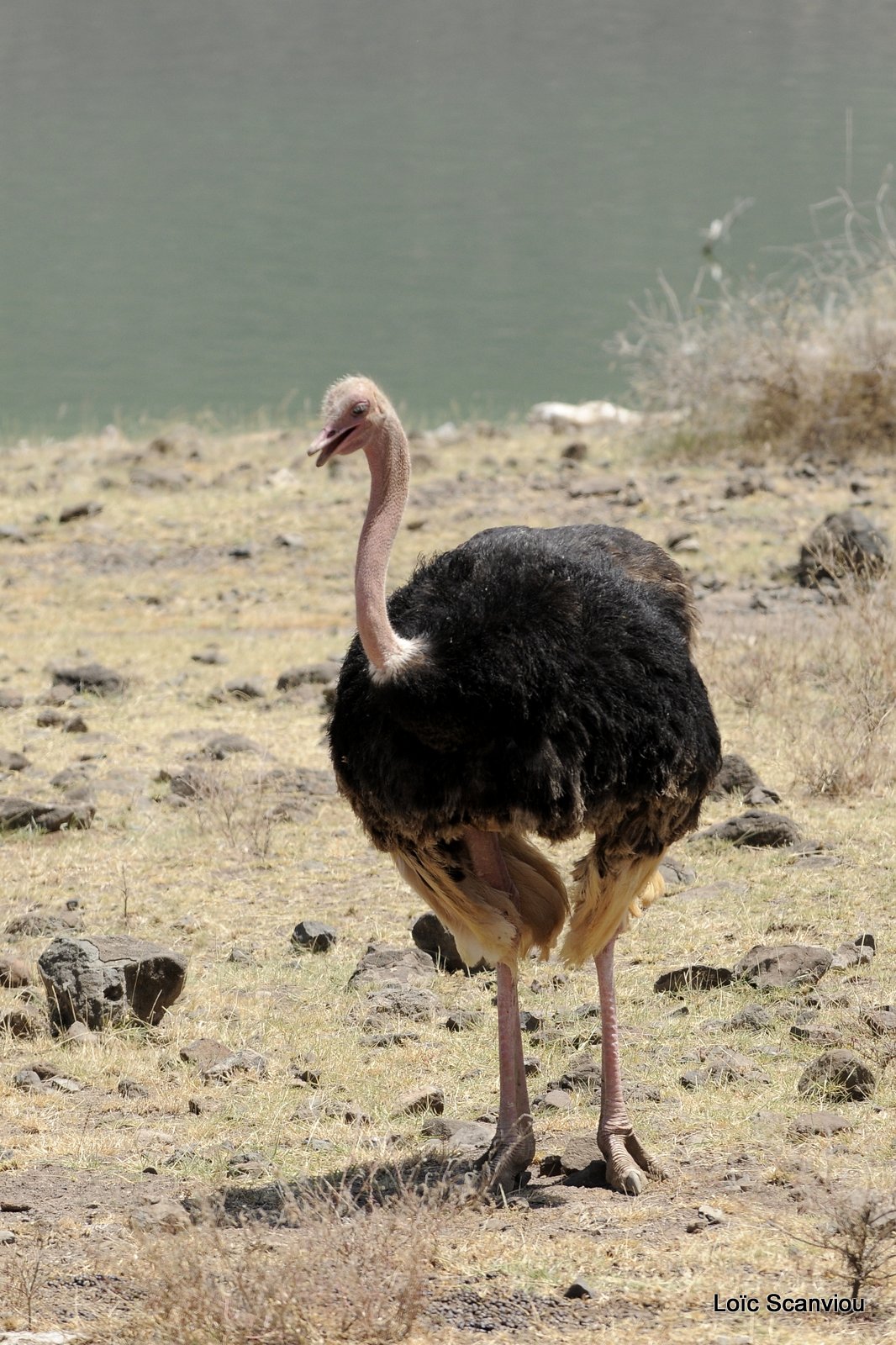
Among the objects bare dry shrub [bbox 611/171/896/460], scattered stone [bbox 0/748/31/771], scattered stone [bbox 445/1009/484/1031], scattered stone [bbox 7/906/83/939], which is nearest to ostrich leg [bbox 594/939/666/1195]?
scattered stone [bbox 445/1009/484/1031]

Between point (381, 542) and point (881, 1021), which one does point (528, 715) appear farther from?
point (881, 1021)

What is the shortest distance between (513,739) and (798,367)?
10.6m

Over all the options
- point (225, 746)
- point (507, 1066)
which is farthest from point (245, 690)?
point (507, 1066)

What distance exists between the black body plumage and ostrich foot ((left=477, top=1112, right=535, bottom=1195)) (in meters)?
0.73

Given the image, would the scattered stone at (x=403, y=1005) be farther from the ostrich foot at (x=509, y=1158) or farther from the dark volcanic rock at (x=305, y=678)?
the dark volcanic rock at (x=305, y=678)

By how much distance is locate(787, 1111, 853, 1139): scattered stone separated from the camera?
4.66 m

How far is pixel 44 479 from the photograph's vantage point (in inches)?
602

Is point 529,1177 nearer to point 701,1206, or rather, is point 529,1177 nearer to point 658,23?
point 701,1206

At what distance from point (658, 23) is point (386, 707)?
57837 mm

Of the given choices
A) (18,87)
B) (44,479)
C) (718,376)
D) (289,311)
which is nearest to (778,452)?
(718,376)

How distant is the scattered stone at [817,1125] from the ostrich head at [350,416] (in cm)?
196

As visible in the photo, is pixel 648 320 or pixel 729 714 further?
pixel 648 320

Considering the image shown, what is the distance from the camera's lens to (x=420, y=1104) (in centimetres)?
515

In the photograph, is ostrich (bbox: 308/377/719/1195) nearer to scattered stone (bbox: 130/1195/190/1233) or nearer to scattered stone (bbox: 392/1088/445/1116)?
scattered stone (bbox: 392/1088/445/1116)
